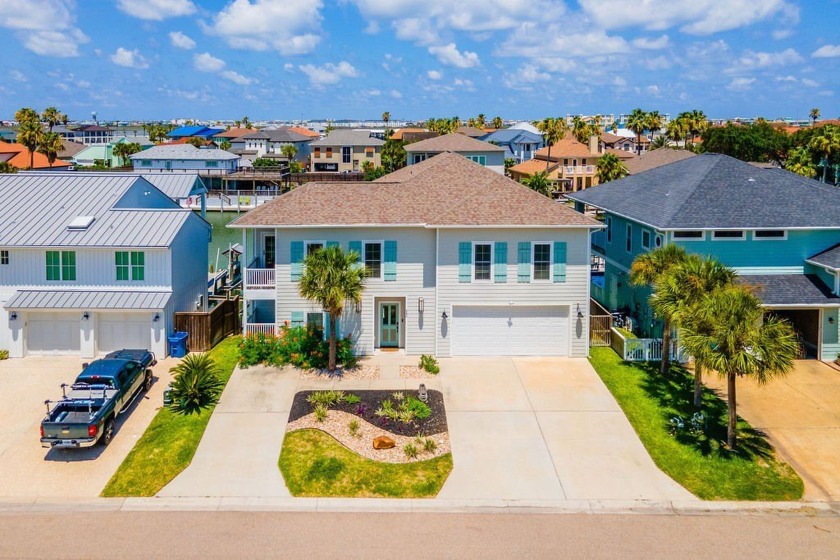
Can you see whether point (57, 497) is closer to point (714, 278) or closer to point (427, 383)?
point (427, 383)

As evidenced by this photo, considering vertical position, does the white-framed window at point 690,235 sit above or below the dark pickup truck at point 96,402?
above

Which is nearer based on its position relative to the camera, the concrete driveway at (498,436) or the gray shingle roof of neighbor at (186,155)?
the concrete driveway at (498,436)

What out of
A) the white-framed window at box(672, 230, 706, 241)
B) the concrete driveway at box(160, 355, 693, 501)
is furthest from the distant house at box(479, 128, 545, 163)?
the concrete driveway at box(160, 355, 693, 501)

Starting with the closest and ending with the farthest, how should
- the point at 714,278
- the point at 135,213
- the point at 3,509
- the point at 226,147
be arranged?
1. the point at 3,509
2. the point at 714,278
3. the point at 135,213
4. the point at 226,147

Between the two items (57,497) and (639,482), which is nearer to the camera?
(57,497)

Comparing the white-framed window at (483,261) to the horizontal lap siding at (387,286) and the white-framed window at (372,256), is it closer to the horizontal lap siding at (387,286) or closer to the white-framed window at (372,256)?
the horizontal lap siding at (387,286)

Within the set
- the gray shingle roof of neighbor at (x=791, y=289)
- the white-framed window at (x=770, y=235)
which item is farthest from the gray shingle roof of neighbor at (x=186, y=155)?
the gray shingle roof of neighbor at (x=791, y=289)

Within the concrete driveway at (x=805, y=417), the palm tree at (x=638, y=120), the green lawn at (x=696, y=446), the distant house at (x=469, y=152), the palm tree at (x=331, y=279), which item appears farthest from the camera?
the palm tree at (x=638, y=120)

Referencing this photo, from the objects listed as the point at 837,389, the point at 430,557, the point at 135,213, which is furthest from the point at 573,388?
the point at 135,213
